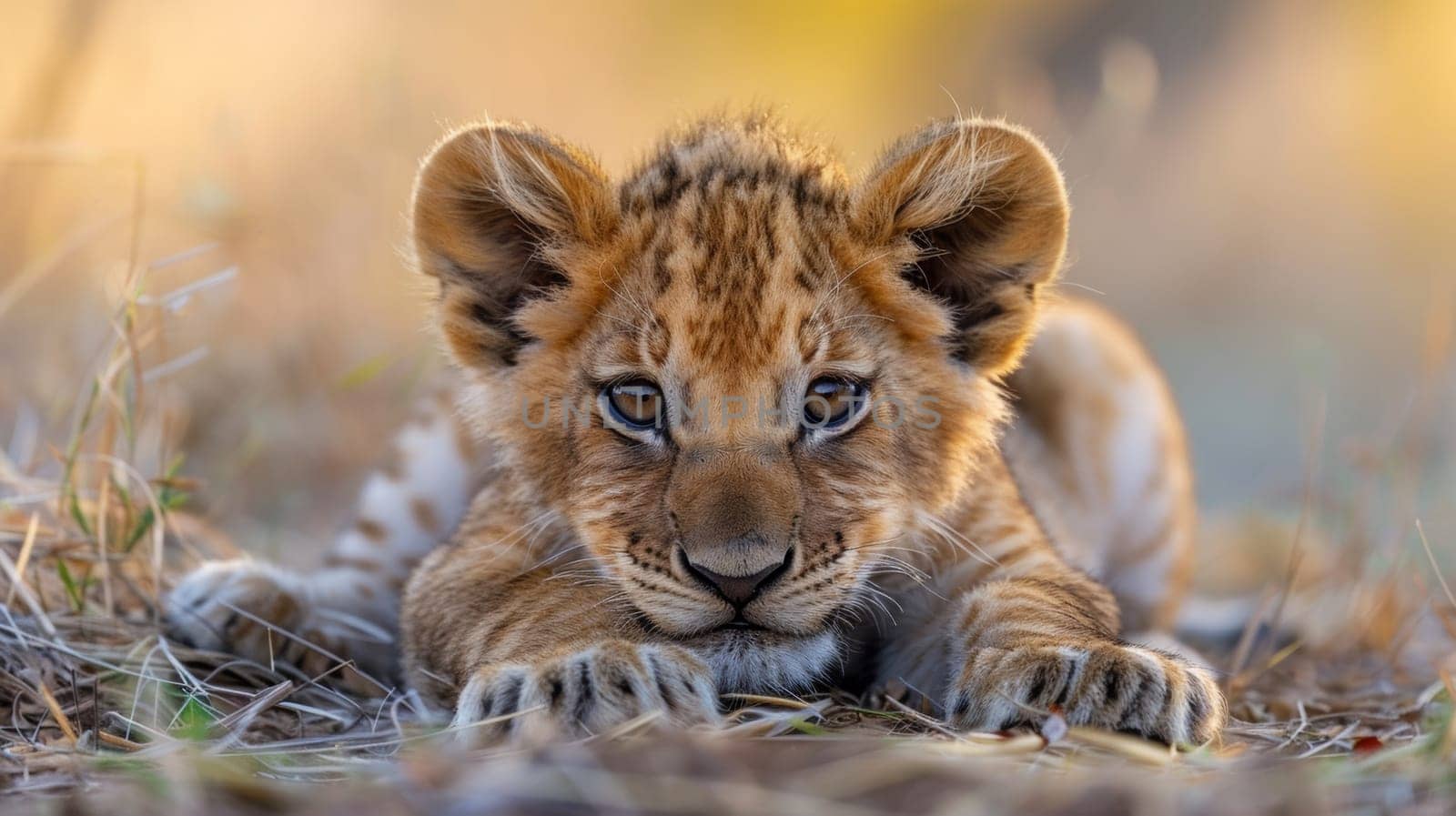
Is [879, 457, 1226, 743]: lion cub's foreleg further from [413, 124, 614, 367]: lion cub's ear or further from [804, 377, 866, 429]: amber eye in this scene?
[413, 124, 614, 367]: lion cub's ear

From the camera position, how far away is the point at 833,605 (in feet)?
10.8

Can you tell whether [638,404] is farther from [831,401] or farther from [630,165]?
[630,165]

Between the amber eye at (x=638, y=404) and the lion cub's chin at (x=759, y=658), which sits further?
the amber eye at (x=638, y=404)

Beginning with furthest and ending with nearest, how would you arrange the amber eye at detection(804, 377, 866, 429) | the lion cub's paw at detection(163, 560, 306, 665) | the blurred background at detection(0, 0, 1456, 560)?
the blurred background at detection(0, 0, 1456, 560), the lion cub's paw at detection(163, 560, 306, 665), the amber eye at detection(804, 377, 866, 429)

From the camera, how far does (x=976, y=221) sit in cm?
380

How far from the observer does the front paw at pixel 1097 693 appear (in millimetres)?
→ 3029

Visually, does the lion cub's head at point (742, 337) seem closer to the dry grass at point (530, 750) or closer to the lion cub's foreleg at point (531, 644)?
the lion cub's foreleg at point (531, 644)

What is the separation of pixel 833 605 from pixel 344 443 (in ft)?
16.4

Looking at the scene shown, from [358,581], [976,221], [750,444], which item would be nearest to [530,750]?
[750,444]

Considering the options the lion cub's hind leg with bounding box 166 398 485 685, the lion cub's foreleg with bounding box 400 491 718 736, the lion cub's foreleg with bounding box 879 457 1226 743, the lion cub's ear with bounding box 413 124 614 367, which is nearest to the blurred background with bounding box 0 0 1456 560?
the lion cub's ear with bounding box 413 124 614 367

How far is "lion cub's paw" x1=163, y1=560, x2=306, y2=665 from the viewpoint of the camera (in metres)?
4.22

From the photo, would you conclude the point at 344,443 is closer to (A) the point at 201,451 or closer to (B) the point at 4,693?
(A) the point at 201,451

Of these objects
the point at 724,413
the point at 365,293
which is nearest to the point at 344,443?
the point at 365,293

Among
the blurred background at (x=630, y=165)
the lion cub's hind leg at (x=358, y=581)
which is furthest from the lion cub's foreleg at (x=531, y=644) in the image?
the blurred background at (x=630, y=165)
